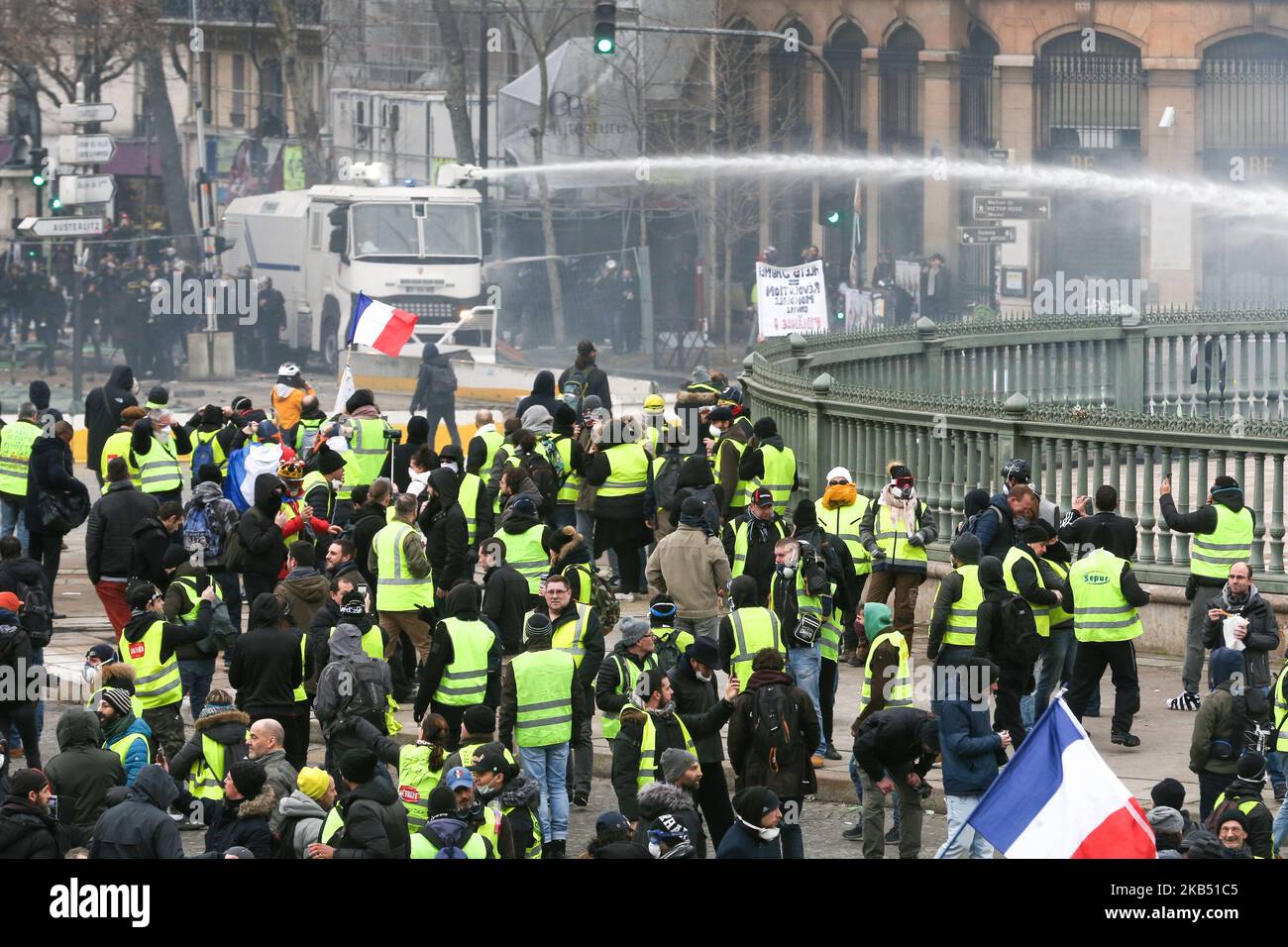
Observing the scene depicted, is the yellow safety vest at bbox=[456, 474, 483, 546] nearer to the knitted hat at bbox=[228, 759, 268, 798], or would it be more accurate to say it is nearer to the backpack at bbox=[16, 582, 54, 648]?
the backpack at bbox=[16, 582, 54, 648]

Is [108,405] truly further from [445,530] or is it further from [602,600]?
[602,600]

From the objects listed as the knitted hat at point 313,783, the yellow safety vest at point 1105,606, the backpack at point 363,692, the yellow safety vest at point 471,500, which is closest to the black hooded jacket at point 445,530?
the yellow safety vest at point 471,500

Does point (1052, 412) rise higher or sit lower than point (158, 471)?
higher

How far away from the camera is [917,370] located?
22.7 meters

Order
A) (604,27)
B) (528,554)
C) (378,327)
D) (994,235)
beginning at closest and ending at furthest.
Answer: (528,554), (378,327), (604,27), (994,235)

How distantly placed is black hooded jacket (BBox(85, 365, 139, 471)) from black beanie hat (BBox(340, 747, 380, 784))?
11064 mm

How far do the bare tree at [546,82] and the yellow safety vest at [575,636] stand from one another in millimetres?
32555

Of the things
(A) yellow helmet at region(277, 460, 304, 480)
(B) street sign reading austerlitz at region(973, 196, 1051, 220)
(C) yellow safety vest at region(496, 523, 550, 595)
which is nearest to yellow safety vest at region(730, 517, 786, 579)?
(C) yellow safety vest at region(496, 523, 550, 595)

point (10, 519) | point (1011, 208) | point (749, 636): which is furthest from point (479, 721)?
point (1011, 208)

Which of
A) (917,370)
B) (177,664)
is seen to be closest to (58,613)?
(177,664)

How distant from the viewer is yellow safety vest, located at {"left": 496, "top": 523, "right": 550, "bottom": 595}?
611 inches

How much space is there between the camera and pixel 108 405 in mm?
21328

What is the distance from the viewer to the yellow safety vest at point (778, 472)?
59.8 ft

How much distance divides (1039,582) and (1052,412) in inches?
147
